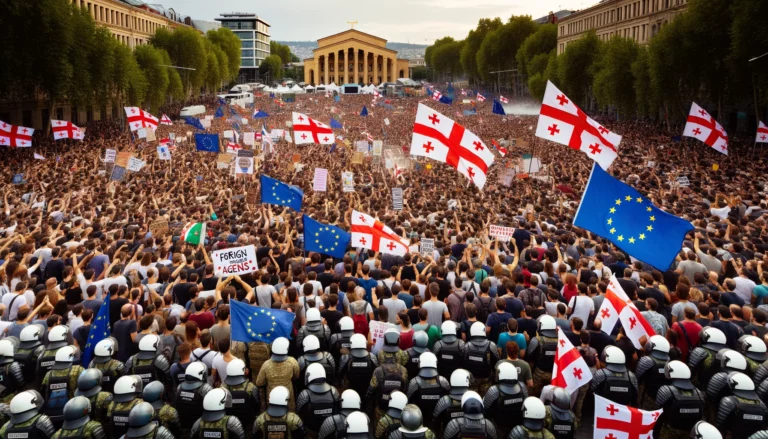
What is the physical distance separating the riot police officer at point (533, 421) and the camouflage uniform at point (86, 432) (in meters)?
4.05

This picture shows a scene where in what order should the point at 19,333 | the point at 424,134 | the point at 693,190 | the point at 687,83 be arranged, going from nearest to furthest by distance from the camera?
the point at 19,333 < the point at 424,134 < the point at 693,190 < the point at 687,83

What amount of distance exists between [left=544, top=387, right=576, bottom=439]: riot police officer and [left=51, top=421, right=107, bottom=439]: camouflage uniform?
14.6 ft

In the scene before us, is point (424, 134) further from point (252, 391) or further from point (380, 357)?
point (252, 391)

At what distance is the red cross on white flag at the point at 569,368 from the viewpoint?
659 cm

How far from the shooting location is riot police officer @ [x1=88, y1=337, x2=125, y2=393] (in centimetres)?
693

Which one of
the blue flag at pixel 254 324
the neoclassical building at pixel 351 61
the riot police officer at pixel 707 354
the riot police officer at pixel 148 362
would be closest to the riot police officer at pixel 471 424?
the blue flag at pixel 254 324

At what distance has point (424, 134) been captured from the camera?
13664mm

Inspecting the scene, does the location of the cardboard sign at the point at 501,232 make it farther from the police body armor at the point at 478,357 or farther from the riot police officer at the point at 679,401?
the riot police officer at the point at 679,401

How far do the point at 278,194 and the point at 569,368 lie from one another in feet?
29.4

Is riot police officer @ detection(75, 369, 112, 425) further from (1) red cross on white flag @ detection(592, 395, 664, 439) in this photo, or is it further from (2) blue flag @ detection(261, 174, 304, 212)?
(2) blue flag @ detection(261, 174, 304, 212)

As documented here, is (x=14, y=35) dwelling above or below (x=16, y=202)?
above

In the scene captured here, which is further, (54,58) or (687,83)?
(687,83)

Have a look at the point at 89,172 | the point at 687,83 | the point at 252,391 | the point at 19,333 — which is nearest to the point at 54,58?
the point at 89,172

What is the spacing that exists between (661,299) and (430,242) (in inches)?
161
